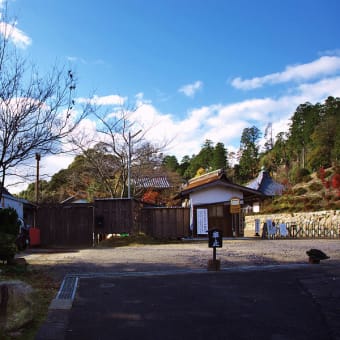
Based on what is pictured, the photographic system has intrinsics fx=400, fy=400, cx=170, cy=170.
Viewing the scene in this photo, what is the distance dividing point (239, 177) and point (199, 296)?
43.4 metres

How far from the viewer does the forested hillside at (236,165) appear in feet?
90.3

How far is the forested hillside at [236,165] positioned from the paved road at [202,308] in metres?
18.0

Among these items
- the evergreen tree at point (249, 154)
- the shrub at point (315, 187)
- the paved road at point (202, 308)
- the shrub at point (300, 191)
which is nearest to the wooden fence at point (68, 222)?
the paved road at point (202, 308)

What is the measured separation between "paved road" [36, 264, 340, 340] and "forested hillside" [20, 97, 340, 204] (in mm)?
18011

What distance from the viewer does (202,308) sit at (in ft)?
18.0

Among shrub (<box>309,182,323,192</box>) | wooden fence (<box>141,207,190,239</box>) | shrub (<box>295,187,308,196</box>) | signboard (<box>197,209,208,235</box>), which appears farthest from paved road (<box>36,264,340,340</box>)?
shrub (<box>295,187,308,196</box>)

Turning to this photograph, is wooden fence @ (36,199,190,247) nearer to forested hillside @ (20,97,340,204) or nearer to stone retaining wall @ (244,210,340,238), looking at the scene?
forested hillside @ (20,97,340,204)

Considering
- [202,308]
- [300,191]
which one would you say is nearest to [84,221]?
[202,308]

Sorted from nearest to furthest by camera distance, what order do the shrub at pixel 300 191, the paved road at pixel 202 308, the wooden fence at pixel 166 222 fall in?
the paved road at pixel 202 308, the wooden fence at pixel 166 222, the shrub at pixel 300 191

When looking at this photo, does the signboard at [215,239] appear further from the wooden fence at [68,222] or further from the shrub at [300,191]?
the shrub at [300,191]

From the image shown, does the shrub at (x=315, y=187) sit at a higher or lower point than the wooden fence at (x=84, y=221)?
higher

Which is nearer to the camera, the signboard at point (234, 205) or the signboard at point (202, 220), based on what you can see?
the signboard at point (202, 220)

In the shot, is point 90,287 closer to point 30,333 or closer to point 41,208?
point 30,333

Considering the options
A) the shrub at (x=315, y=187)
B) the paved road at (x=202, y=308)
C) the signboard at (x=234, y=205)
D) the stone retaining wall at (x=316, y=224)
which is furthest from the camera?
the shrub at (x=315, y=187)
